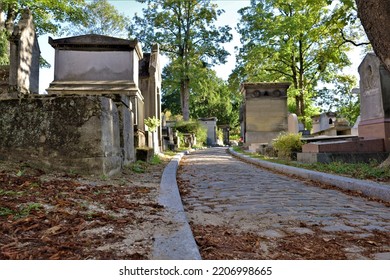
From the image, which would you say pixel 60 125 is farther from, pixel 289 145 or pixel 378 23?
pixel 289 145

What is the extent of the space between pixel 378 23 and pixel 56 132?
4995 millimetres

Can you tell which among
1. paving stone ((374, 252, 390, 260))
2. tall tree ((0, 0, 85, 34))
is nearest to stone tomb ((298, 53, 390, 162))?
paving stone ((374, 252, 390, 260))

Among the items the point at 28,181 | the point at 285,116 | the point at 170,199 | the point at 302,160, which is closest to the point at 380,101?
the point at 302,160

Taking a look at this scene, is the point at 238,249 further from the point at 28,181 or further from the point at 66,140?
the point at 66,140

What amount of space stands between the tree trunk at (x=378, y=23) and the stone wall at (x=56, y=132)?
13.8 feet

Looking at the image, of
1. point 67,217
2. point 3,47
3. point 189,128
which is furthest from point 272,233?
point 189,128

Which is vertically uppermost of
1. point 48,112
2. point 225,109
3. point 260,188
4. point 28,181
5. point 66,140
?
point 225,109

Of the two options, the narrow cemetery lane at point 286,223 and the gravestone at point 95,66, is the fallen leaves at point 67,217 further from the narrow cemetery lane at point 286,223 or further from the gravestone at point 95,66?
the gravestone at point 95,66

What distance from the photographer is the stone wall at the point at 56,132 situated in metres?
4.52

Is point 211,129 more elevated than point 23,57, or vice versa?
point 23,57

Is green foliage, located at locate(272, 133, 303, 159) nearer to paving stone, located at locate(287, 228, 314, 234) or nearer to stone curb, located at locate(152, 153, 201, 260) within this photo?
paving stone, located at locate(287, 228, 314, 234)

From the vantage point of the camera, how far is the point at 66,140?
460 centimetres

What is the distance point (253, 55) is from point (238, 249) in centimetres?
2115

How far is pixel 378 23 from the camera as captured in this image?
468cm
